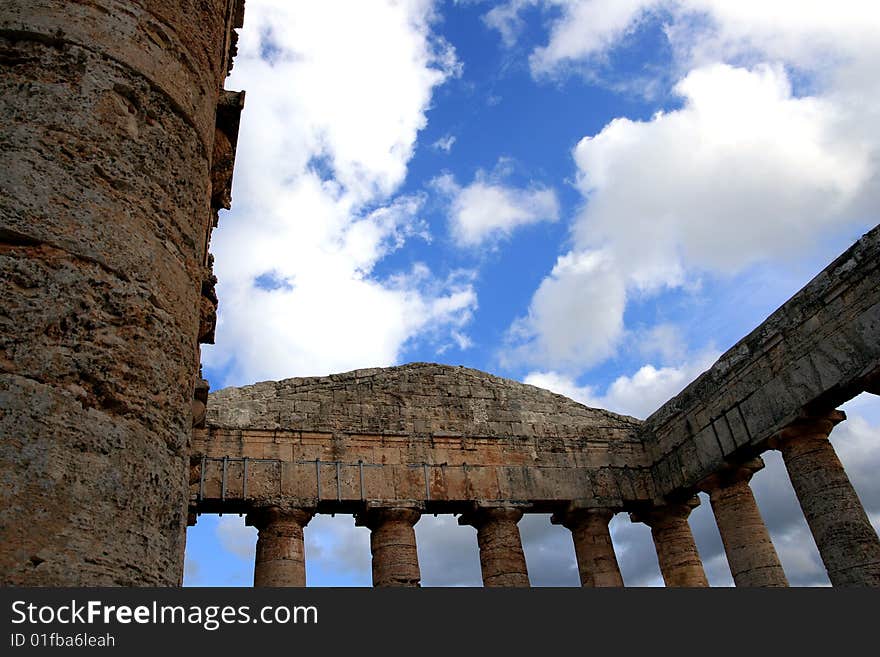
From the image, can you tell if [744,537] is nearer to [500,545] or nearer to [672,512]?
[672,512]

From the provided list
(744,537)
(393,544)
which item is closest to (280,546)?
(393,544)

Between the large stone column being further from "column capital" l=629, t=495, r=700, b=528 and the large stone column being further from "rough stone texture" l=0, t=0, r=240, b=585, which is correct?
"rough stone texture" l=0, t=0, r=240, b=585

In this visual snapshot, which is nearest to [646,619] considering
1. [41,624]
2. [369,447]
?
[41,624]

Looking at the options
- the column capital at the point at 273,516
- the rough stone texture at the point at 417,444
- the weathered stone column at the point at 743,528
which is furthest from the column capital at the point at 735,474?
the column capital at the point at 273,516

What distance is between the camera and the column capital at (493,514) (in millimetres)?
13758

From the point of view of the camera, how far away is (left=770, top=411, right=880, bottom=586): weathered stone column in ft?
34.3

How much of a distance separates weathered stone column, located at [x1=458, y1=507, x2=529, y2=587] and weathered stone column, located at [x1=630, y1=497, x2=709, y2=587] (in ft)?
9.65

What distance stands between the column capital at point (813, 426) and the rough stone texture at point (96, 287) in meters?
10.6

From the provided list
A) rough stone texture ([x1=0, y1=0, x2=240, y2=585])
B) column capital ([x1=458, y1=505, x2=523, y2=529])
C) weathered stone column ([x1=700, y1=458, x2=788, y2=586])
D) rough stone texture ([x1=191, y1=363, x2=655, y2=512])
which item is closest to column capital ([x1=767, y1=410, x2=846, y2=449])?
weathered stone column ([x1=700, y1=458, x2=788, y2=586])

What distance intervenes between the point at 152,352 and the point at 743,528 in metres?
12.7

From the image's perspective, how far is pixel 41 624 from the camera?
78.2 inches

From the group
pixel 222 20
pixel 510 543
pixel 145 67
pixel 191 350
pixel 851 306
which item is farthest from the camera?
pixel 510 543

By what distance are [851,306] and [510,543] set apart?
283 inches

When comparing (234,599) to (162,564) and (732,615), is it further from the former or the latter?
(732,615)
